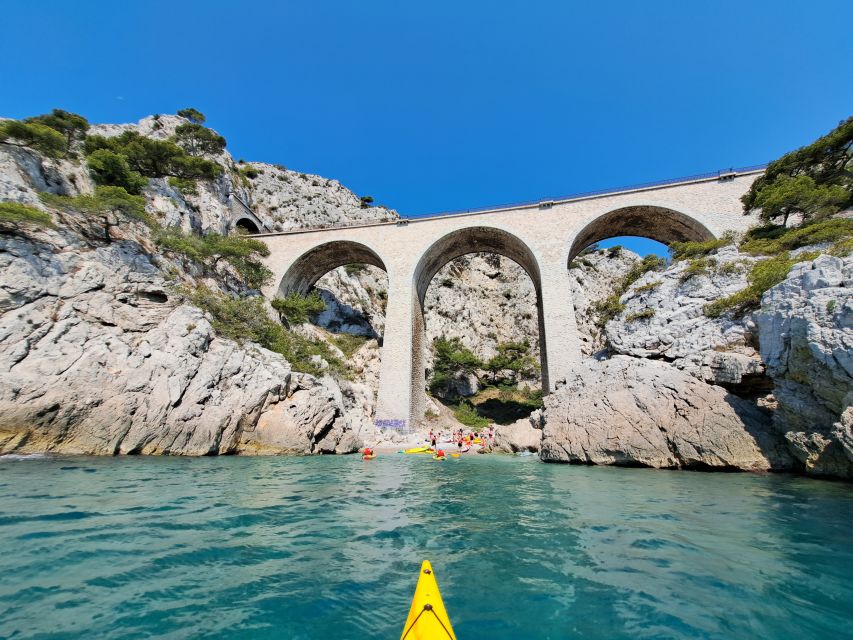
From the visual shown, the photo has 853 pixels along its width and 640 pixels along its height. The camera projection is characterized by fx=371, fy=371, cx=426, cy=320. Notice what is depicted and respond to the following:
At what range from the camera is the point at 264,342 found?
16781 millimetres

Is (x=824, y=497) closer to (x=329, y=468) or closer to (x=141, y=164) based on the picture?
(x=329, y=468)

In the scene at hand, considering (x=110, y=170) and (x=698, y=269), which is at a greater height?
(x=110, y=170)

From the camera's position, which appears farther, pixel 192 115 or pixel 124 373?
pixel 192 115

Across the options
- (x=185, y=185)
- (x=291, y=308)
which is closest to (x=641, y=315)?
(x=291, y=308)

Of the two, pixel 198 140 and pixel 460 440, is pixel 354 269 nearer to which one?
pixel 198 140

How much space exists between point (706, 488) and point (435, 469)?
243 inches

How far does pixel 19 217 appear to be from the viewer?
11.5m

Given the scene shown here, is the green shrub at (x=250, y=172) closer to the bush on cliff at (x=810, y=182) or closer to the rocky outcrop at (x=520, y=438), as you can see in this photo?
the rocky outcrop at (x=520, y=438)

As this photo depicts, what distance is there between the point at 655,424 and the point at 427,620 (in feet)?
33.4

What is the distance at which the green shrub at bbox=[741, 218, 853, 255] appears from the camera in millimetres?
12023

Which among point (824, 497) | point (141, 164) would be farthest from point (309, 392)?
point (141, 164)

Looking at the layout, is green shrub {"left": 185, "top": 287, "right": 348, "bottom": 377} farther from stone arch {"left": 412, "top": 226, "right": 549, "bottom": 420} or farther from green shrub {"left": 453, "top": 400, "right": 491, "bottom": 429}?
green shrub {"left": 453, "top": 400, "right": 491, "bottom": 429}

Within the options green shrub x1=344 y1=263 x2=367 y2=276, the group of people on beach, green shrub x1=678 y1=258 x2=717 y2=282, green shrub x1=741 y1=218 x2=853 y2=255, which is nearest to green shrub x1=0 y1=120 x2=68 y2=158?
green shrub x1=344 y1=263 x2=367 y2=276

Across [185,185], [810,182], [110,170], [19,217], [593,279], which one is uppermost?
[593,279]
